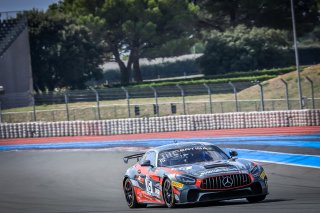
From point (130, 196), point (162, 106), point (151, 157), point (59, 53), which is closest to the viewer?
point (151, 157)

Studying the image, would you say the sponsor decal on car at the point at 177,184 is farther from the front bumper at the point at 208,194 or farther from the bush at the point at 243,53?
the bush at the point at 243,53

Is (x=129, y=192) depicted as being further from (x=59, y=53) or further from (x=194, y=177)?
(x=59, y=53)

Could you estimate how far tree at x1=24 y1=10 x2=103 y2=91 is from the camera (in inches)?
2530

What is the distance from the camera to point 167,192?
44.1 ft

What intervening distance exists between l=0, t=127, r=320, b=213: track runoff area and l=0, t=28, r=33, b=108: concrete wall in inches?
790

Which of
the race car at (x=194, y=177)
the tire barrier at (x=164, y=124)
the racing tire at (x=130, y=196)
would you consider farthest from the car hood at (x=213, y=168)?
the tire barrier at (x=164, y=124)

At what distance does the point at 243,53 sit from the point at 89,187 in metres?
47.7

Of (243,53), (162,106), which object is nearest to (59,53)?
(243,53)

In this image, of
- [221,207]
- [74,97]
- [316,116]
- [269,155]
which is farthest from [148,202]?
[74,97]

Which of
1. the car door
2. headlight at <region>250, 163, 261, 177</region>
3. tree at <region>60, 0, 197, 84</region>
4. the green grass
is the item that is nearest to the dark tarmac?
the car door

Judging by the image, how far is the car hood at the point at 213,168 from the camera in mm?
13039

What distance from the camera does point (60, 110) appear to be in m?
40.8

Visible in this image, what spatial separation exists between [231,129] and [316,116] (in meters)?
3.94

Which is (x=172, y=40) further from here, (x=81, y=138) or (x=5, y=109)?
(x=81, y=138)
